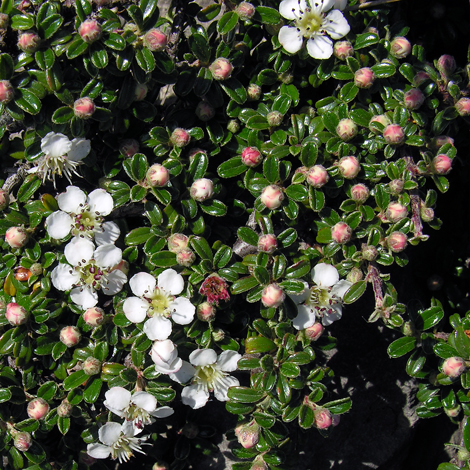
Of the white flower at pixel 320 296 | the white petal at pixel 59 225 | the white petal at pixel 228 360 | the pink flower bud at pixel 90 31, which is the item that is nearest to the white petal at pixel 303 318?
the white flower at pixel 320 296

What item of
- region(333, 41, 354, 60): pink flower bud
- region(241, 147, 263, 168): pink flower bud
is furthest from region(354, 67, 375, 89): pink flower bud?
region(241, 147, 263, 168): pink flower bud

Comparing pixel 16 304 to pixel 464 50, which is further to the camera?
pixel 464 50

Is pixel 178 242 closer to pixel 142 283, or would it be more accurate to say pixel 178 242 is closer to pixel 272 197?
pixel 142 283

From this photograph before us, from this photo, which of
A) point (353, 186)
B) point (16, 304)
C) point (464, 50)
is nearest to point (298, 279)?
point (353, 186)

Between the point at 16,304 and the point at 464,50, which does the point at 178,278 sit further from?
the point at 464,50

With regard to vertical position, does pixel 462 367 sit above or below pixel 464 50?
below

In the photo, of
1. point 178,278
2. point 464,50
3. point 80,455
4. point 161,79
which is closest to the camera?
point 178,278

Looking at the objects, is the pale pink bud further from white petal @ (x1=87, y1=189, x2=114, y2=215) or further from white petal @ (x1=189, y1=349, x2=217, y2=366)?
white petal @ (x1=189, y1=349, x2=217, y2=366)

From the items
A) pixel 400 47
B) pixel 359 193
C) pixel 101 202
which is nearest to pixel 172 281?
pixel 101 202
